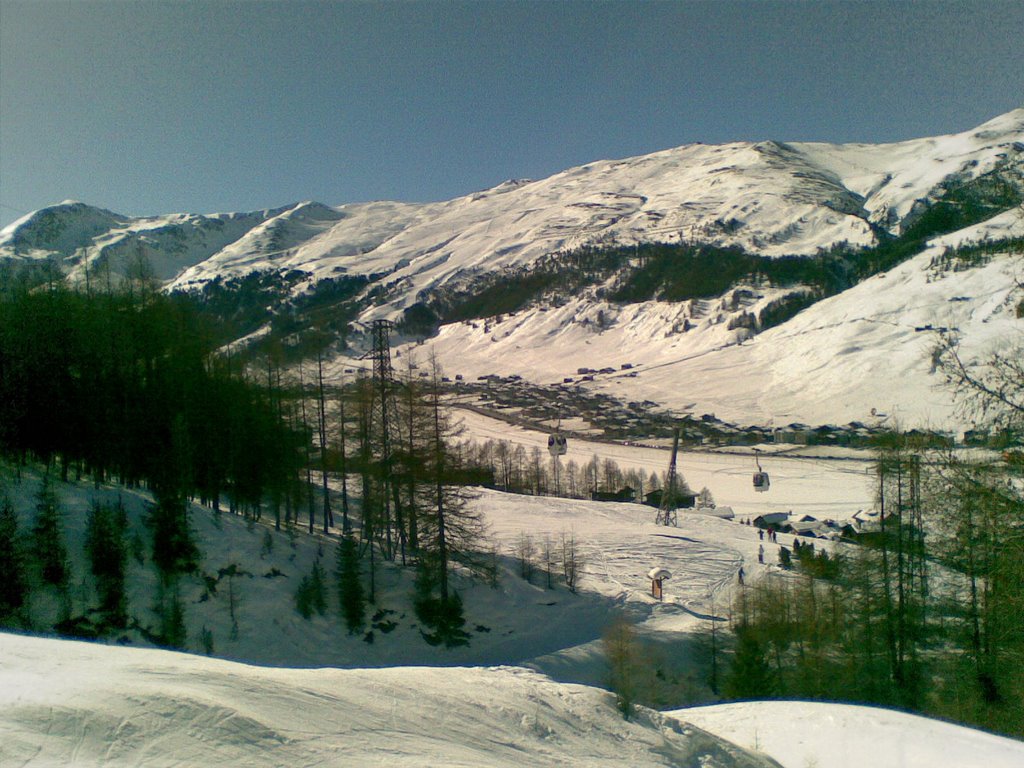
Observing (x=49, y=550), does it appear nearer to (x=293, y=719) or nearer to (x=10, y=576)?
(x=10, y=576)

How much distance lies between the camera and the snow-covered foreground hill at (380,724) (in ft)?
13.8

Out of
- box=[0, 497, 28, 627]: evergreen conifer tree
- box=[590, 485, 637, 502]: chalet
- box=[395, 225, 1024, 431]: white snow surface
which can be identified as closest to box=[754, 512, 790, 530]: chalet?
box=[590, 485, 637, 502]: chalet

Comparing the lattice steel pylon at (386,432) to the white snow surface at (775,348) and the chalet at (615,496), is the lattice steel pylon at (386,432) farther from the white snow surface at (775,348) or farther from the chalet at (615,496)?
the white snow surface at (775,348)

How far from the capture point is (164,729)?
436cm

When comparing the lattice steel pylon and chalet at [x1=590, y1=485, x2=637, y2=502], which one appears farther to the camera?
chalet at [x1=590, y1=485, x2=637, y2=502]

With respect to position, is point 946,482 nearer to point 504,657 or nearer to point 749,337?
point 504,657

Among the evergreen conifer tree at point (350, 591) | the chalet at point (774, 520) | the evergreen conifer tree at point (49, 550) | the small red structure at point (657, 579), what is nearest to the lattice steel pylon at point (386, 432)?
the evergreen conifer tree at point (350, 591)

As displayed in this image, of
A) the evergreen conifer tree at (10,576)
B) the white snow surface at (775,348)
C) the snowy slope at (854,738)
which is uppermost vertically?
the white snow surface at (775,348)

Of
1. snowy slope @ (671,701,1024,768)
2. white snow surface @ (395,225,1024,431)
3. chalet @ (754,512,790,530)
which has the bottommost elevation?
chalet @ (754,512,790,530)

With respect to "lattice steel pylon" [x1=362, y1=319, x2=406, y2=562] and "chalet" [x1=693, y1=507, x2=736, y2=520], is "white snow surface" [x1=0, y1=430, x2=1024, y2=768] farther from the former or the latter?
"chalet" [x1=693, y1=507, x2=736, y2=520]

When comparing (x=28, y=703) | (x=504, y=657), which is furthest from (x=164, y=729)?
(x=504, y=657)

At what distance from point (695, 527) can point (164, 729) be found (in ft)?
121

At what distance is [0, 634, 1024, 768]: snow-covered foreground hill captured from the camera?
13.8ft

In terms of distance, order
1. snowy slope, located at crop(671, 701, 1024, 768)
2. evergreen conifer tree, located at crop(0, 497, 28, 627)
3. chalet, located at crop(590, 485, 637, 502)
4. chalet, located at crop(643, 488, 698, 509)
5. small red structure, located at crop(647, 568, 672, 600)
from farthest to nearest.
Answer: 1. chalet, located at crop(590, 485, 637, 502)
2. chalet, located at crop(643, 488, 698, 509)
3. small red structure, located at crop(647, 568, 672, 600)
4. evergreen conifer tree, located at crop(0, 497, 28, 627)
5. snowy slope, located at crop(671, 701, 1024, 768)
